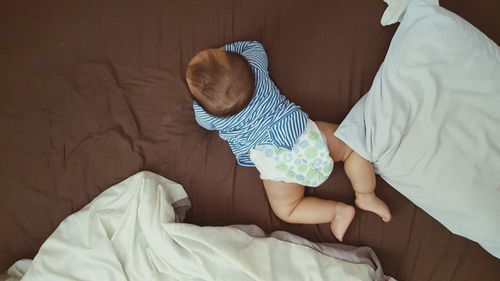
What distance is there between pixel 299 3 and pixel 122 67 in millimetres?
574

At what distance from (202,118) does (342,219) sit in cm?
45

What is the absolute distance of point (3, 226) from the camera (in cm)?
118

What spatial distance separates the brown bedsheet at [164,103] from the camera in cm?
118

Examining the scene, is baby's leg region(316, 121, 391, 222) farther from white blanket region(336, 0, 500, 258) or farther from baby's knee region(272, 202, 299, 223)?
baby's knee region(272, 202, 299, 223)

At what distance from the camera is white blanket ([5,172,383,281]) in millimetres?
1072

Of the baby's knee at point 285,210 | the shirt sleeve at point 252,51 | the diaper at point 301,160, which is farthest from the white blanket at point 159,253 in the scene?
the shirt sleeve at point 252,51

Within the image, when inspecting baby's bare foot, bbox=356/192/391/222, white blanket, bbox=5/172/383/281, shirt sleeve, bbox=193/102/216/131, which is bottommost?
white blanket, bbox=5/172/383/281

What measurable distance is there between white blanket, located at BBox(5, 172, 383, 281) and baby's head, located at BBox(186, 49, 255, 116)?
0.31 m

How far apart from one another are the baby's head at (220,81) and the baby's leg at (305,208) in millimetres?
276

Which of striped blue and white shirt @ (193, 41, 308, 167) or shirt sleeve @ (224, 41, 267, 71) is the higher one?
shirt sleeve @ (224, 41, 267, 71)

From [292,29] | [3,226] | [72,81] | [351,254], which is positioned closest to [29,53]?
[72,81]

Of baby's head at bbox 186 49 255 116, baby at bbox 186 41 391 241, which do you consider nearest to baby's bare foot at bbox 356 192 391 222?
baby at bbox 186 41 391 241

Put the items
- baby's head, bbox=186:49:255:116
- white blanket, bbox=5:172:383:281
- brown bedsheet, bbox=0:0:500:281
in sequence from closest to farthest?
baby's head, bbox=186:49:255:116 < white blanket, bbox=5:172:383:281 < brown bedsheet, bbox=0:0:500:281

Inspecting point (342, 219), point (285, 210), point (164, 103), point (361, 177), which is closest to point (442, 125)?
point (361, 177)
